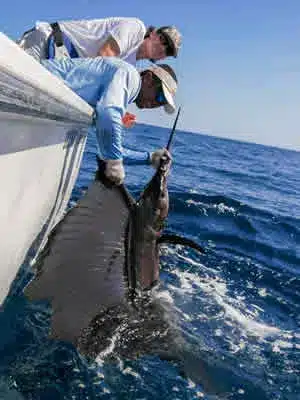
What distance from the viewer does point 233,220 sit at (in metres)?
8.17

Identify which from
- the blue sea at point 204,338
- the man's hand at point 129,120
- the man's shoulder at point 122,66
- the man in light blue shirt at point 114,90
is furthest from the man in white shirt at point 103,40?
the blue sea at point 204,338

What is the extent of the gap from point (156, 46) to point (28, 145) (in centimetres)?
160

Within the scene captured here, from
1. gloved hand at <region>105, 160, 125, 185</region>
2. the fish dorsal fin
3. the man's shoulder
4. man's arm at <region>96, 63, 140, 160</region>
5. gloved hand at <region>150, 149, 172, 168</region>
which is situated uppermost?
the man's shoulder

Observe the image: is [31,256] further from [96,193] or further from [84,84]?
[84,84]

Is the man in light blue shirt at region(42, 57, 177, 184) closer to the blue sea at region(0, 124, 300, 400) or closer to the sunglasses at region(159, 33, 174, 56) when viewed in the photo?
the sunglasses at region(159, 33, 174, 56)

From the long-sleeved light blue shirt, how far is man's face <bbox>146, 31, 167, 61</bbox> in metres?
0.46

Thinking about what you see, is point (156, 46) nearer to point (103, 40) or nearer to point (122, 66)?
point (103, 40)

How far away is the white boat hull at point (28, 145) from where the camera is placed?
62.9 inches

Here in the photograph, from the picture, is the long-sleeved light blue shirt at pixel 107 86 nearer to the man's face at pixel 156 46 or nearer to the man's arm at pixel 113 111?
the man's arm at pixel 113 111

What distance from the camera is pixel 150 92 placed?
332 cm

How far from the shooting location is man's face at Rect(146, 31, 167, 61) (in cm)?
340

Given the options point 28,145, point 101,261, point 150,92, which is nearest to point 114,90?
point 150,92

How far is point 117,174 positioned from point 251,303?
2.13 m

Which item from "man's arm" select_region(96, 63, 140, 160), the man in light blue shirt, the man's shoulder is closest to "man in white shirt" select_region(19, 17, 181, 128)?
the man in light blue shirt
